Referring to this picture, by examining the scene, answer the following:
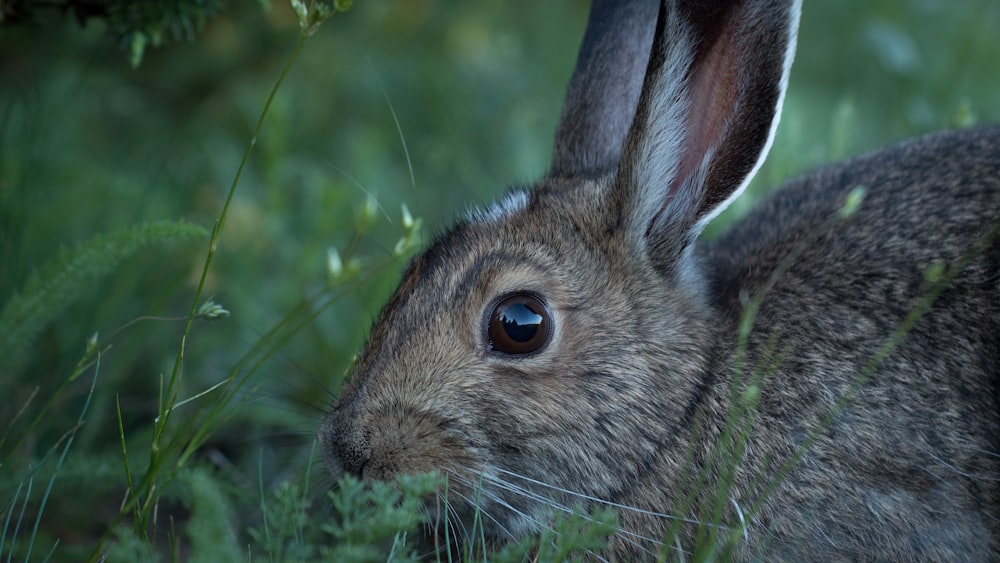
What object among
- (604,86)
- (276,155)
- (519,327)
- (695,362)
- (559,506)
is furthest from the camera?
(276,155)

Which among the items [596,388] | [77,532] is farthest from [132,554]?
[77,532]

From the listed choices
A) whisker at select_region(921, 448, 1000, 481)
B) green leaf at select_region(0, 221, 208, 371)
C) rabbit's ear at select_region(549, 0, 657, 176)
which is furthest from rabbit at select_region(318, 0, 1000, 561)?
green leaf at select_region(0, 221, 208, 371)

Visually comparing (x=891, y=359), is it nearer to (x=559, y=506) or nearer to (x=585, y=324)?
(x=585, y=324)

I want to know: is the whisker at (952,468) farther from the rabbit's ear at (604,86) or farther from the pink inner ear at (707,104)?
the rabbit's ear at (604,86)

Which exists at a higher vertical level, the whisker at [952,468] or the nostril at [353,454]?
the whisker at [952,468]

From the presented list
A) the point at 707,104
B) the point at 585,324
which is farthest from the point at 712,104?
the point at 585,324

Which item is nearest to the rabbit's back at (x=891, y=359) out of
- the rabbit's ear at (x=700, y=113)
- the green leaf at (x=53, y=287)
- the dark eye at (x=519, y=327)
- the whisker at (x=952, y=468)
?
the whisker at (x=952, y=468)

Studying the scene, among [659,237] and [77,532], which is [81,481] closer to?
[77,532]
